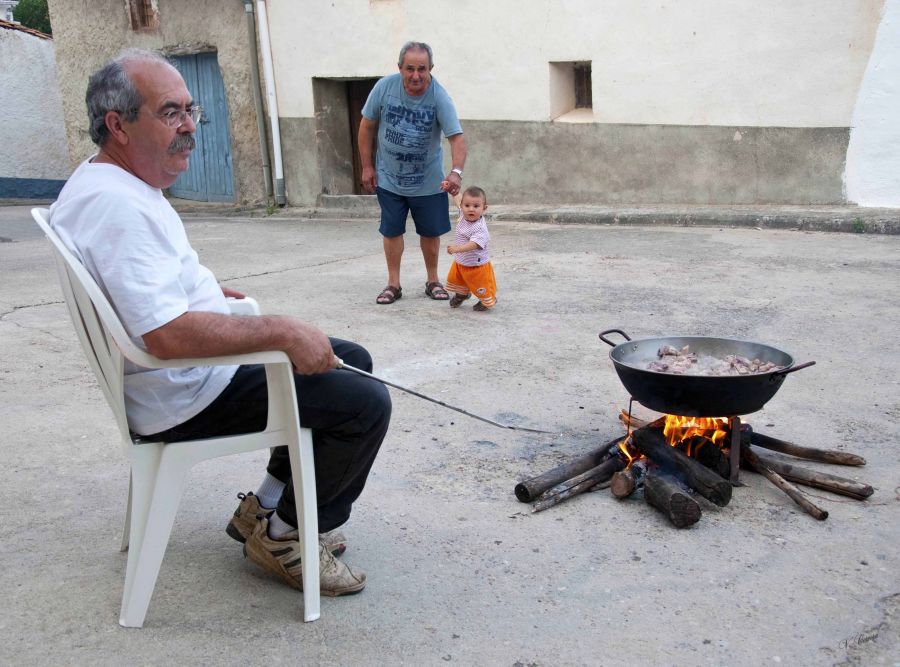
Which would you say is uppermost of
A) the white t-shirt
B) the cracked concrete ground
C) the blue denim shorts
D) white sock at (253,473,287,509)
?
the white t-shirt

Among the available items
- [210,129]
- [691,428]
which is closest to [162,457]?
[691,428]

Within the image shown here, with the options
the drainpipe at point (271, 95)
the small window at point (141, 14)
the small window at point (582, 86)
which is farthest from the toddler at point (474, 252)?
the small window at point (141, 14)

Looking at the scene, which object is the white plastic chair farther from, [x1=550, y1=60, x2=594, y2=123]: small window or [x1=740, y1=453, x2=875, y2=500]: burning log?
[x1=550, y1=60, x2=594, y2=123]: small window

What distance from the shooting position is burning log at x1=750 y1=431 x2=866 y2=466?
3.73 m

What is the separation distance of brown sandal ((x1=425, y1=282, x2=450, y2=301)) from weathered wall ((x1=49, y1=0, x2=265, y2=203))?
7018 mm

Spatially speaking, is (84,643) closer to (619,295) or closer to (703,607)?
(703,607)

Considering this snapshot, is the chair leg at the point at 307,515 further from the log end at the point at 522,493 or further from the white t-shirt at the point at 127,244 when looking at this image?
the log end at the point at 522,493

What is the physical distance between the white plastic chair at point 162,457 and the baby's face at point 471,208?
149 inches

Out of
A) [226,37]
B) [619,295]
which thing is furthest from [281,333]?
[226,37]

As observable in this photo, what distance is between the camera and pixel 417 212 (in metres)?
6.86

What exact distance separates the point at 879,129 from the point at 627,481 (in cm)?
732

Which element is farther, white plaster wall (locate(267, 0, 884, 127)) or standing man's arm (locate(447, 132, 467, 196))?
white plaster wall (locate(267, 0, 884, 127))

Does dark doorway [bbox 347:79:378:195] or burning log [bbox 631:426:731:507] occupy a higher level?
dark doorway [bbox 347:79:378:195]

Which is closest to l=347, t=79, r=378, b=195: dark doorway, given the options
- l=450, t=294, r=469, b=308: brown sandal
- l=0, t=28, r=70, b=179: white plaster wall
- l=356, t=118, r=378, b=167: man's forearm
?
l=356, t=118, r=378, b=167: man's forearm
